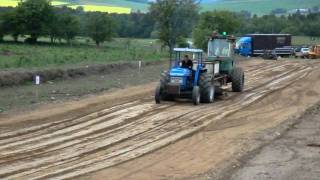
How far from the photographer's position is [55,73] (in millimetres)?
29203

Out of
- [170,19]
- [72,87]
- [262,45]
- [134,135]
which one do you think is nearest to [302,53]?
[262,45]

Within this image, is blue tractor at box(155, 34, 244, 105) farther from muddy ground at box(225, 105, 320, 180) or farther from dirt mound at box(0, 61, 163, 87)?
dirt mound at box(0, 61, 163, 87)

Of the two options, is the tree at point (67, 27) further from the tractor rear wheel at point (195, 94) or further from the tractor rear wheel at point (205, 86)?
the tractor rear wheel at point (195, 94)

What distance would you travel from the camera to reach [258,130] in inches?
632

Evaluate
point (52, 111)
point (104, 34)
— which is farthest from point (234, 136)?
point (104, 34)

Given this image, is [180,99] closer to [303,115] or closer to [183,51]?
[183,51]

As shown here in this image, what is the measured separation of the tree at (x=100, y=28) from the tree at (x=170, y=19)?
2651 cm

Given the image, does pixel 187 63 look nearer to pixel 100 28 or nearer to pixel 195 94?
pixel 195 94

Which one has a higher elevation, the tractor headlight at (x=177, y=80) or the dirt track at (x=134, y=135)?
the tractor headlight at (x=177, y=80)

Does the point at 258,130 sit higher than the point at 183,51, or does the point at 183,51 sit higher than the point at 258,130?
the point at 183,51

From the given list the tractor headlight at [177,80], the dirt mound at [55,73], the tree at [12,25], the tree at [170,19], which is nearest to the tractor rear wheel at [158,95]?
the tractor headlight at [177,80]

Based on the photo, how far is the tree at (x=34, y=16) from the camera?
7521 centimetres

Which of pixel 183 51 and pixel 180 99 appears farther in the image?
pixel 180 99

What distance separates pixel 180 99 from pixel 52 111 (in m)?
5.68
